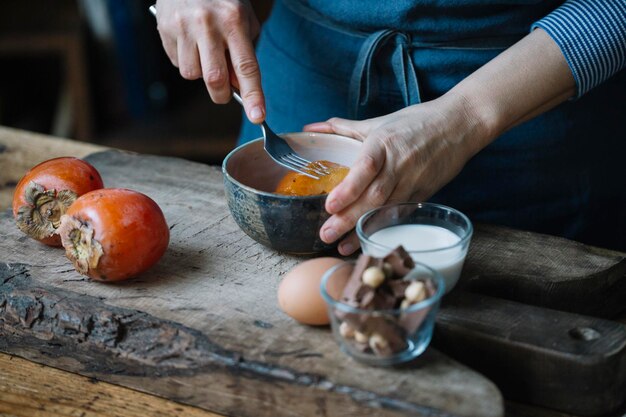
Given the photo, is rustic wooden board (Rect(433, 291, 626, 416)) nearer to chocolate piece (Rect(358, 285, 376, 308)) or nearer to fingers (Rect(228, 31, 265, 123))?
chocolate piece (Rect(358, 285, 376, 308))

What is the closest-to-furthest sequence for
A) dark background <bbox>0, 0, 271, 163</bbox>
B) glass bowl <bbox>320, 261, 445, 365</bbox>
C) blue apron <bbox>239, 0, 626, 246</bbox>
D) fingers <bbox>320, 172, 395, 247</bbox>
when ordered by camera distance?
glass bowl <bbox>320, 261, 445, 365</bbox> → fingers <bbox>320, 172, 395, 247</bbox> → blue apron <bbox>239, 0, 626, 246</bbox> → dark background <bbox>0, 0, 271, 163</bbox>

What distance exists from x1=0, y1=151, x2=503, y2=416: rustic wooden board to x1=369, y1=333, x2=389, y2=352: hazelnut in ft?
0.11

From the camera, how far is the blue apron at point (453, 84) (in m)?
1.26

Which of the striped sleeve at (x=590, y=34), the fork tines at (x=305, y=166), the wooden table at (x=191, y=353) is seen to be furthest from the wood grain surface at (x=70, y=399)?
the striped sleeve at (x=590, y=34)

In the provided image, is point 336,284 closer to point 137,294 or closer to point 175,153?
point 137,294

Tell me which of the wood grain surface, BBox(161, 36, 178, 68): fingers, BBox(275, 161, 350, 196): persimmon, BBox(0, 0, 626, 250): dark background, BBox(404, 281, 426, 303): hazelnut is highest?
BBox(161, 36, 178, 68): fingers

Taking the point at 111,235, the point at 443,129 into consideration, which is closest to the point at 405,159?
the point at 443,129

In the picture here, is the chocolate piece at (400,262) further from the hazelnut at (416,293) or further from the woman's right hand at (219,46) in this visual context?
the woman's right hand at (219,46)

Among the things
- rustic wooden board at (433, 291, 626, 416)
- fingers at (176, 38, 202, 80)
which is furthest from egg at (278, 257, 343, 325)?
fingers at (176, 38, 202, 80)

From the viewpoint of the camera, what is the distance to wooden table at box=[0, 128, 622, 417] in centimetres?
88

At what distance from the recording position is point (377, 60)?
131 centimetres

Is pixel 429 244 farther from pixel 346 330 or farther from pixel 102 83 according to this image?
pixel 102 83

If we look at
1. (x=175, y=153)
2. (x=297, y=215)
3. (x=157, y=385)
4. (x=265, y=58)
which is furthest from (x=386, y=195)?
(x=175, y=153)

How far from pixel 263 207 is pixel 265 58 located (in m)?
0.52
